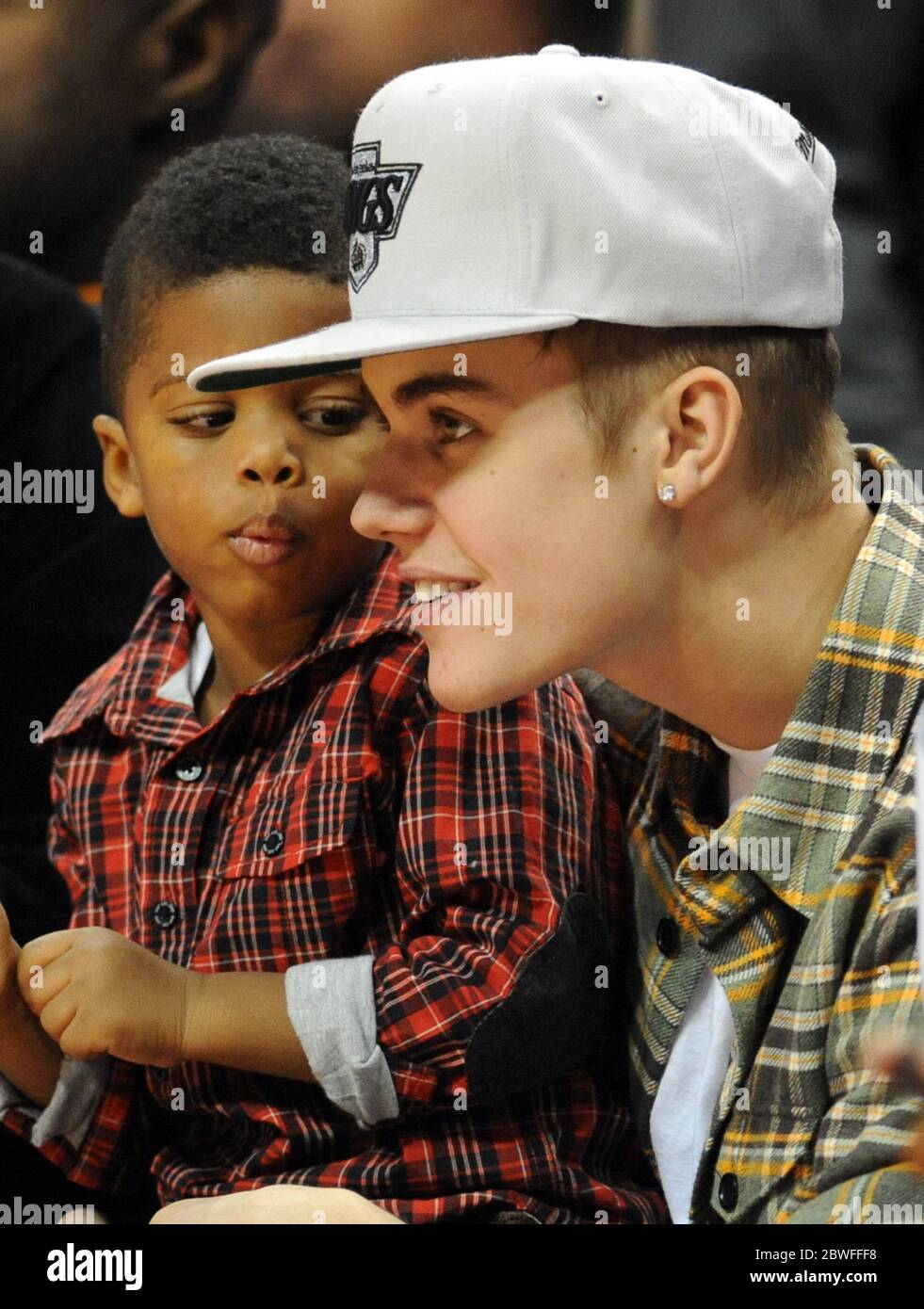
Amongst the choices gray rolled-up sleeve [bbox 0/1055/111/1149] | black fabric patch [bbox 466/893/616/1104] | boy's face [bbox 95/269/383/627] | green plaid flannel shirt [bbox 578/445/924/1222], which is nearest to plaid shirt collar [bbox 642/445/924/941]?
green plaid flannel shirt [bbox 578/445/924/1222]

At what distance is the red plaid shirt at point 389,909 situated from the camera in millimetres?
1304

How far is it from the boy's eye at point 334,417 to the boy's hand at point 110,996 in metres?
0.41

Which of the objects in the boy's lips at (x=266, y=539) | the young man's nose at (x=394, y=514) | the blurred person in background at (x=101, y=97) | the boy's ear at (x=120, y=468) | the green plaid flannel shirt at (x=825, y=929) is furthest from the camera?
the blurred person in background at (x=101, y=97)

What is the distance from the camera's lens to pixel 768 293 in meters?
1.21

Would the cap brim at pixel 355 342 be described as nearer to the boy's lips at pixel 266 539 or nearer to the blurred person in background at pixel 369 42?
the boy's lips at pixel 266 539

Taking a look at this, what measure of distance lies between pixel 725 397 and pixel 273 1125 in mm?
635

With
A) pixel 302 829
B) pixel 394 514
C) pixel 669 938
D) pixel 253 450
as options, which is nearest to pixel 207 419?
pixel 253 450

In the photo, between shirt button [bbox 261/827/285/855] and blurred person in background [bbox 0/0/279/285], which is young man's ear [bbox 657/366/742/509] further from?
blurred person in background [bbox 0/0/279/285]

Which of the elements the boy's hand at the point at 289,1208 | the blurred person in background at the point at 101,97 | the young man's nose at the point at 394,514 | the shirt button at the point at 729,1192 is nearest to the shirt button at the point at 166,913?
the boy's hand at the point at 289,1208

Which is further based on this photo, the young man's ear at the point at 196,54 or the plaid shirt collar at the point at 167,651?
the young man's ear at the point at 196,54

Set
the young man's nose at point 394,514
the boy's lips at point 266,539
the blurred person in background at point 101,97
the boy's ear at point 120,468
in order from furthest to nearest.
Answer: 1. the blurred person in background at point 101,97
2. the boy's ear at point 120,468
3. the boy's lips at point 266,539
4. the young man's nose at point 394,514

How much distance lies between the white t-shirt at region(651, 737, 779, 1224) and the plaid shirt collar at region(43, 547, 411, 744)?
0.29 m

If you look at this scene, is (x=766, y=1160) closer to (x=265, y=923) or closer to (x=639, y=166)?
(x=265, y=923)
